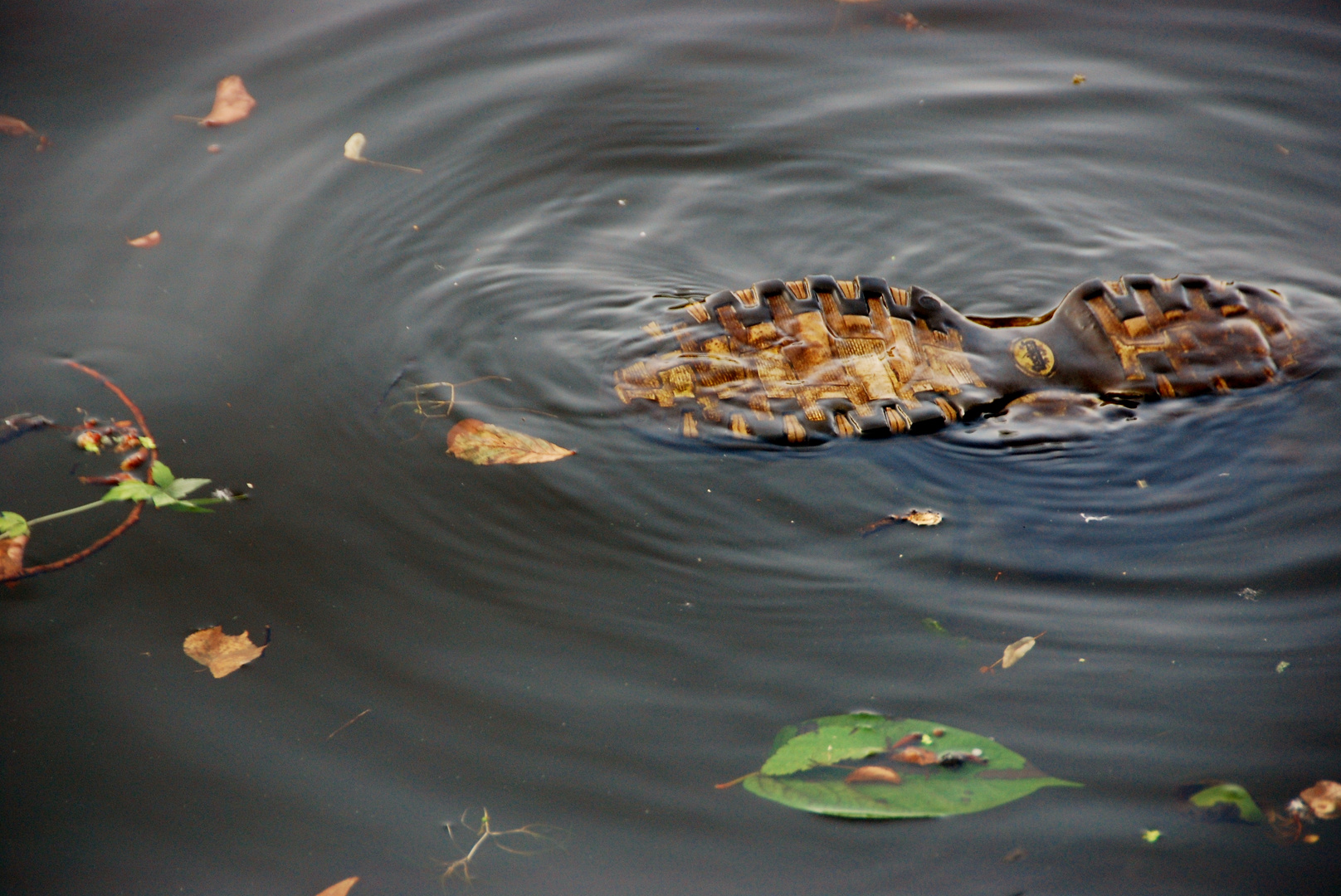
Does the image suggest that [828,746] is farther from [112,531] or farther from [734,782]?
[112,531]

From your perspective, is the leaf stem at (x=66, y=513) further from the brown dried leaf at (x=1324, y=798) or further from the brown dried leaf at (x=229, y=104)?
the brown dried leaf at (x=1324, y=798)

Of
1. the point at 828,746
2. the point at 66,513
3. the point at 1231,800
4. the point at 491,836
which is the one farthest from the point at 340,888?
the point at 1231,800

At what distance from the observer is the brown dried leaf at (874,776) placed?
175cm

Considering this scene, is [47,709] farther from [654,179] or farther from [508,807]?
[654,179]

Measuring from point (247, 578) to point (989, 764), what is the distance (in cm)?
164

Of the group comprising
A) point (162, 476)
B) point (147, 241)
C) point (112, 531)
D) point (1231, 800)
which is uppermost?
point (147, 241)

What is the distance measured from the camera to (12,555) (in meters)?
2.07

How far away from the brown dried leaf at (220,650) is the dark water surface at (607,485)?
0.04 meters

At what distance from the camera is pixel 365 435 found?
2406 mm

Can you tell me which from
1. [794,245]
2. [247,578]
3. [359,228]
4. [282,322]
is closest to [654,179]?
[794,245]

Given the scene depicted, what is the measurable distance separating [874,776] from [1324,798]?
86cm

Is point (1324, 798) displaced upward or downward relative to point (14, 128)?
downward

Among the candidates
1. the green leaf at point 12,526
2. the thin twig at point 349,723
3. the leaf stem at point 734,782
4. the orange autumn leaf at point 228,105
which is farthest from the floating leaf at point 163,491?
the orange autumn leaf at point 228,105

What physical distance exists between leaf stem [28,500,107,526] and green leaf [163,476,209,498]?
0.15 meters
